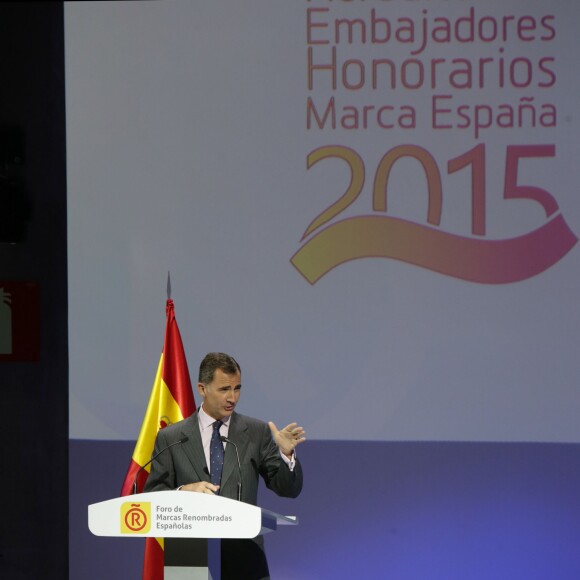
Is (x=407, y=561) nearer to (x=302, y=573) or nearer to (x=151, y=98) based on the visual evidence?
(x=302, y=573)

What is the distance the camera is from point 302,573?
5.55 metres

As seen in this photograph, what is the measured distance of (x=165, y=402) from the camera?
5.23 meters

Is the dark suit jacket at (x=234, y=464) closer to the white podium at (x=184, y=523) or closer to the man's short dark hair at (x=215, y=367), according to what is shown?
the man's short dark hair at (x=215, y=367)

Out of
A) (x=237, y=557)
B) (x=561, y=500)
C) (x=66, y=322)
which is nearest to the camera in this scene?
(x=237, y=557)

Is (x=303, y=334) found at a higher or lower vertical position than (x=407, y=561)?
higher

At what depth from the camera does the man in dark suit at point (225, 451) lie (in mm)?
3825

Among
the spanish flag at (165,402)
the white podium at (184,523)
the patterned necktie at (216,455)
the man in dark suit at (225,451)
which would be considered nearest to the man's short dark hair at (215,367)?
the man in dark suit at (225,451)

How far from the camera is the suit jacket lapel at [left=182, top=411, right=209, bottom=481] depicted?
12.6ft

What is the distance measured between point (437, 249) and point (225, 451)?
205 centimetres

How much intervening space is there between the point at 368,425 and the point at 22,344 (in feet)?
6.55

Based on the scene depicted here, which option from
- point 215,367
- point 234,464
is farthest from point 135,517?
point 215,367

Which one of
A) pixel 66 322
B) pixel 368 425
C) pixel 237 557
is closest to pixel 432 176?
pixel 368 425

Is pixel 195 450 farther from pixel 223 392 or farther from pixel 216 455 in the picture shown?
pixel 223 392

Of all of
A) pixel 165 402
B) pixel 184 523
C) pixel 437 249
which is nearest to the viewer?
pixel 184 523
